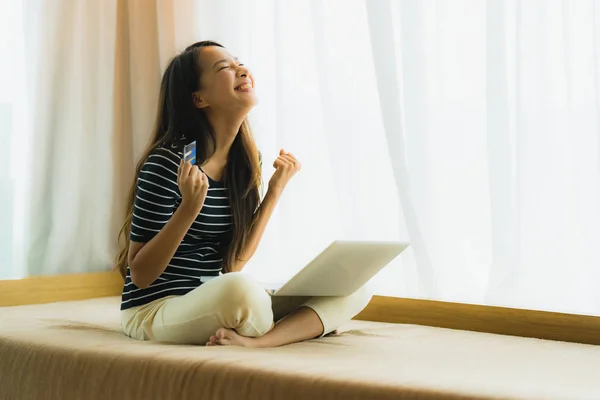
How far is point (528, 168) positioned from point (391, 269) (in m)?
0.41

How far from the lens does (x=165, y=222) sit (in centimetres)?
145

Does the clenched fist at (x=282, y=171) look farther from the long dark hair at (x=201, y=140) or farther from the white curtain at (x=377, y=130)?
the white curtain at (x=377, y=130)

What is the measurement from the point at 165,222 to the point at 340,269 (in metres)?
0.33

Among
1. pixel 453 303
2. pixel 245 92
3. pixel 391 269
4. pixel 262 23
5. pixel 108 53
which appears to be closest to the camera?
pixel 245 92

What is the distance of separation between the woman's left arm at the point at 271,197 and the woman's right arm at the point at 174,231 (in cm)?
23

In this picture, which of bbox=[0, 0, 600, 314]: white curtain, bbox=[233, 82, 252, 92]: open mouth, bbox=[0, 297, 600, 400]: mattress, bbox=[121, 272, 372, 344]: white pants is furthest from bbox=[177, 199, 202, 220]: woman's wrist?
bbox=[0, 0, 600, 314]: white curtain

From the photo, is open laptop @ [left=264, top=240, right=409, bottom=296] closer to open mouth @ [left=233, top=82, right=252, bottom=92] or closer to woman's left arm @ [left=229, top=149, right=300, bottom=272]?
woman's left arm @ [left=229, top=149, right=300, bottom=272]

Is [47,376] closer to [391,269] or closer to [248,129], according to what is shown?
[248,129]

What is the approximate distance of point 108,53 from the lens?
2291 mm

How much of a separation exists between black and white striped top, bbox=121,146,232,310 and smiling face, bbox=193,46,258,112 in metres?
0.15

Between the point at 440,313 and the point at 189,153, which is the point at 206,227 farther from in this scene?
the point at 440,313

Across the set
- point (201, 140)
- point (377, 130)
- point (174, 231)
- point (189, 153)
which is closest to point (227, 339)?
point (174, 231)

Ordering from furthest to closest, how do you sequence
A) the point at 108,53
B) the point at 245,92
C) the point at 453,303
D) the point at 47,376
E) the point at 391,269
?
the point at 108,53 < the point at 391,269 < the point at 453,303 < the point at 245,92 < the point at 47,376

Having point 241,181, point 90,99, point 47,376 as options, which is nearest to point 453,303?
point 241,181
